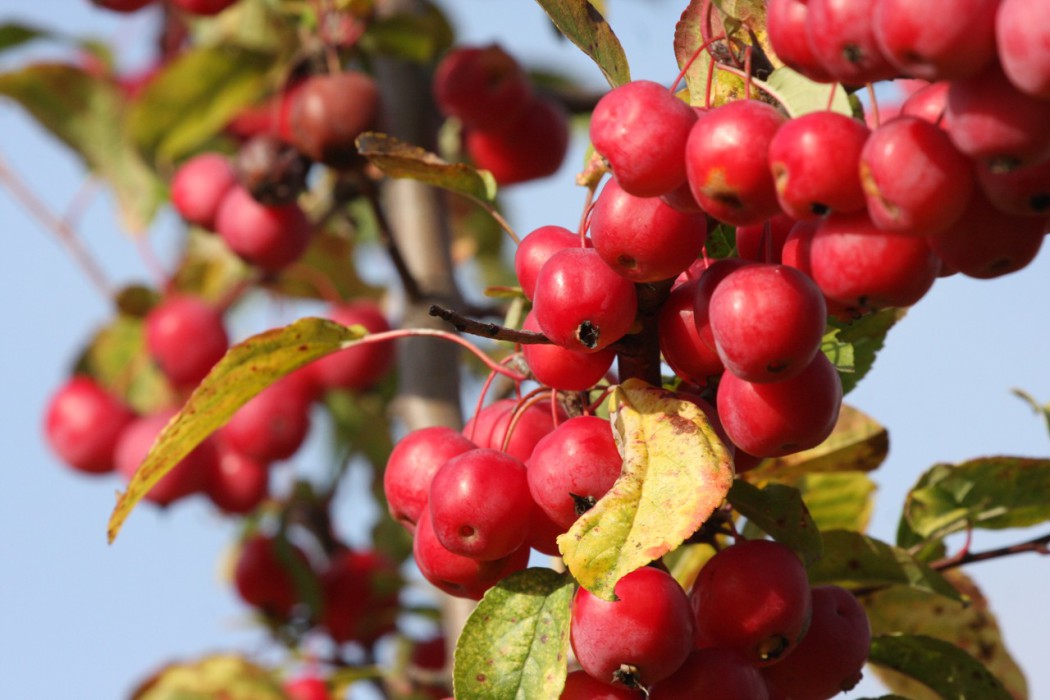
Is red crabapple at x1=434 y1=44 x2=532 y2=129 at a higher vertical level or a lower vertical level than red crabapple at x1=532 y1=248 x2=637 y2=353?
lower

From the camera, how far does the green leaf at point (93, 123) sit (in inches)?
90.0

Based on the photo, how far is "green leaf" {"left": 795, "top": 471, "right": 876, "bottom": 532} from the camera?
140 cm

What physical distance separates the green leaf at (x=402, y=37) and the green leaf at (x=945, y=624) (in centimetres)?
119

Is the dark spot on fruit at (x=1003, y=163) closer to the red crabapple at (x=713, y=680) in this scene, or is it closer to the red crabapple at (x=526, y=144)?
the red crabapple at (x=713, y=680)

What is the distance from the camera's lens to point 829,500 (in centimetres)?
142

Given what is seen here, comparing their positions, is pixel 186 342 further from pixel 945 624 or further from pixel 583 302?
pixel 583 302

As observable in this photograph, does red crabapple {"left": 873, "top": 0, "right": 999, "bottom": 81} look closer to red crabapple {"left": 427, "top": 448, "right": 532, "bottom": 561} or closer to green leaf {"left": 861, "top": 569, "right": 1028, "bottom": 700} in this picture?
red crabapple {"left": 427, "top": 448, "right": 532, "bottom": 561}

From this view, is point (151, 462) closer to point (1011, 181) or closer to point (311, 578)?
point (1011, 181)

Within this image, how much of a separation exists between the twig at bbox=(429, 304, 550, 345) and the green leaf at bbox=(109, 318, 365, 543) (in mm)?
244

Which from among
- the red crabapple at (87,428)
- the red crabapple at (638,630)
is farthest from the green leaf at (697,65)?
the red crabapple at (87,428)

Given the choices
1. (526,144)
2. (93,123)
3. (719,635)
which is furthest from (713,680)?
(93,123)

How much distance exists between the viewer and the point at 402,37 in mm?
2051

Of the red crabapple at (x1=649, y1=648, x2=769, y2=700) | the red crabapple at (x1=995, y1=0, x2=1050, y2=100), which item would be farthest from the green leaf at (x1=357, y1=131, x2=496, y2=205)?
the red crabapple at (x1=995, y1=0, x2=1050, y2=100)

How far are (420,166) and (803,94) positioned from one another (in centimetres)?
39
